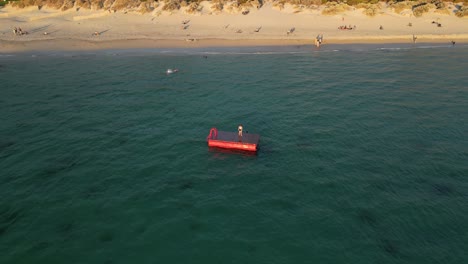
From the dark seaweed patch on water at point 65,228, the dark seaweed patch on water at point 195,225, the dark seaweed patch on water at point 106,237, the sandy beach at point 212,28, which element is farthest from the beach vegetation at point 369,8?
the dark seaweed patch on water at point 65,228

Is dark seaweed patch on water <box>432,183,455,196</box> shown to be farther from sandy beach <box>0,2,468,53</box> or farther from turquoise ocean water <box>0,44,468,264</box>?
sandy beach <box>0,2,468,53</box>

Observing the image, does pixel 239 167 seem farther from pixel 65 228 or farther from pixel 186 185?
pixel 65 228

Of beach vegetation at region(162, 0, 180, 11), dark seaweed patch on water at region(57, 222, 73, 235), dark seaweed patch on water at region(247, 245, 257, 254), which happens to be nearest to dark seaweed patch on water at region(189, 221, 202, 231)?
dark seaweed patch on water at region(247, 245, 257, 254)

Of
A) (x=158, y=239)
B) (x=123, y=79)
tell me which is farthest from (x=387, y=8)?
(x=158, y=239)

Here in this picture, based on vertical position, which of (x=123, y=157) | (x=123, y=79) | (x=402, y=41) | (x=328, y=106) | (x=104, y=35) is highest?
(x=104, y=35)

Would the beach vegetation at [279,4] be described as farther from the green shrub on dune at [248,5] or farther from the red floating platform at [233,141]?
the red floating platform at [233,141]

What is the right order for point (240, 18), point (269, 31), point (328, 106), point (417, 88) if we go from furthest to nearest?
point (240, 18)
point (269, 31)
point (417, 88)
point (328, 106)

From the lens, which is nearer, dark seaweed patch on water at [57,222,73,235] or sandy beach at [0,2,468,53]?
dark seaweed patch on water at [57,222,73,235]

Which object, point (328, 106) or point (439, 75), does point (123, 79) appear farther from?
point (439, 75)
